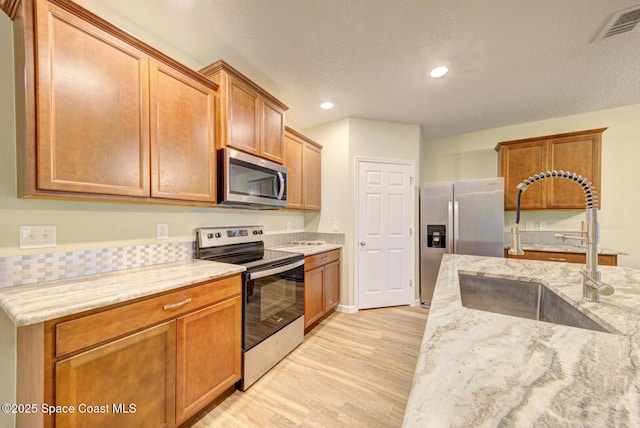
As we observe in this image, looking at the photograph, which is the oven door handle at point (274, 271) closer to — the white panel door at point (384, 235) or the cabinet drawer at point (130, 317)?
the cabinet drawer at point (130, 317)

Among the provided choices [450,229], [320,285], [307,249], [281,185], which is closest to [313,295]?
[320,285]

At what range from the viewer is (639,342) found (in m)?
0.66

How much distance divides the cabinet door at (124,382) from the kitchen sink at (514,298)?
1657mm

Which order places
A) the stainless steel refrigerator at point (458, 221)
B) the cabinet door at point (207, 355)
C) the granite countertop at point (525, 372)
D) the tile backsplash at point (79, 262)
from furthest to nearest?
the stainless steel refrigerator at point (458, 221)
the cabinet door at point (207, 355)
the tile backsplash at point (79, 262)
the granite countertop at point (525, 372)

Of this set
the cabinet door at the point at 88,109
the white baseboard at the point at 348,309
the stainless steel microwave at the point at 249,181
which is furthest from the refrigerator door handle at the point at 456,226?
the cabinet door at the point at 88,109

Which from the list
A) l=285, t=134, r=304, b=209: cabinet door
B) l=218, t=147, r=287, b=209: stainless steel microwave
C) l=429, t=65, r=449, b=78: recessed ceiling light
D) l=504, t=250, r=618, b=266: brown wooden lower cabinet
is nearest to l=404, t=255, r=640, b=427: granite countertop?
l=218, t=147, r=287, b=209: stainless steel microwave

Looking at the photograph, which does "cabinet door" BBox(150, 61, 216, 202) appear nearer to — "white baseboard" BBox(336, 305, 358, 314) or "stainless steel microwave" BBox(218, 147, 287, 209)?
"stainless steel microwave" BBox(218, 147, 287, 209)

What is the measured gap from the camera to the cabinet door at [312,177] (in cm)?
311

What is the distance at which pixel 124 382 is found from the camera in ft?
3.80

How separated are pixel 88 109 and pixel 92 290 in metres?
0.92

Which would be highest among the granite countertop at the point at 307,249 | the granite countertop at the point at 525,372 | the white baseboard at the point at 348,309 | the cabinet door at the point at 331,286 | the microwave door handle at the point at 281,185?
the microwave door handle at the point at 281,185

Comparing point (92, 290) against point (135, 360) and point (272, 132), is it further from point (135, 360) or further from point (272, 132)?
point (272, 132)

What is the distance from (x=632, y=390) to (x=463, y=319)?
1.20 feet

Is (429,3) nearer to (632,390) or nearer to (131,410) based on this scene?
(632,390)
